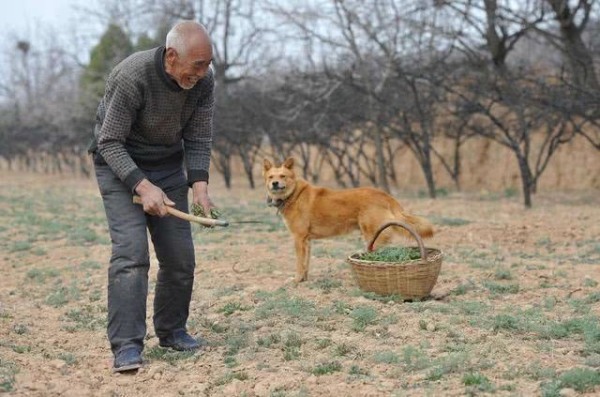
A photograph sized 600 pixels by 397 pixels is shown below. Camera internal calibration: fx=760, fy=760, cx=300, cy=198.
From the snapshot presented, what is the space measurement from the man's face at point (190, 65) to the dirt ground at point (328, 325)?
1.62m

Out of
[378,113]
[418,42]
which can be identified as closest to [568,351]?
[418,42]

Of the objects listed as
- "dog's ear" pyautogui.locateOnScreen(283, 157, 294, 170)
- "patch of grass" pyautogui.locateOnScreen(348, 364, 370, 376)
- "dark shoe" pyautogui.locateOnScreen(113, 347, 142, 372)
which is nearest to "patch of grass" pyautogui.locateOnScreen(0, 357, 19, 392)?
"dark shoe" pyautogui.locateOnScreen(113, 347, 142, 372)

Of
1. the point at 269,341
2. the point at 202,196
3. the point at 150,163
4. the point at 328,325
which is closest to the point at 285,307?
the point at 328,325

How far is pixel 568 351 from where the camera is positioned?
14.4 ft

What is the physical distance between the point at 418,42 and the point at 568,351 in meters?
12.8

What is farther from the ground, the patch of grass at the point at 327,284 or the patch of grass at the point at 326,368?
the patch of grass at the point at 327,284

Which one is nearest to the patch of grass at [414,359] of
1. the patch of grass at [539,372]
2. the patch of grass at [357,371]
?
the patch of grass at [357,371]

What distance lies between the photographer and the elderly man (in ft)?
13.4

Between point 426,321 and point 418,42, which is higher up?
point 418,42

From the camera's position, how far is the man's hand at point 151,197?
13.3ft

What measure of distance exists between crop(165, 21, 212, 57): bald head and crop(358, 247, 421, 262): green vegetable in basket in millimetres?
2774

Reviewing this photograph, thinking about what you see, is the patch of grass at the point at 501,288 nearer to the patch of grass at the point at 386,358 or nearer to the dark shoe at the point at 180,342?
the patch of grass at the point at 386,358

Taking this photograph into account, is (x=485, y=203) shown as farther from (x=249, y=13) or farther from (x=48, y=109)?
(x=48, y=109)

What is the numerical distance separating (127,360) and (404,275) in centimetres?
243
